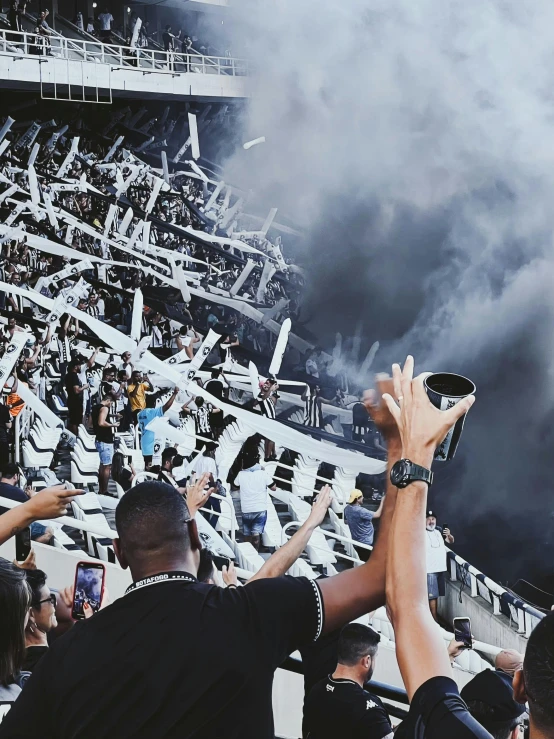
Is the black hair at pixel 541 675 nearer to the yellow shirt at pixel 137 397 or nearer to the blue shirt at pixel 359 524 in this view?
the blue shirt at pixel 359 524

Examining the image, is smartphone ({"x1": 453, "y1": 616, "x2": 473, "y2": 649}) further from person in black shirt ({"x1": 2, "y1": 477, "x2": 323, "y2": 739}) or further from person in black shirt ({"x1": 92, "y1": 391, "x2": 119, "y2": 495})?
person in black shirt ({"x1": 92, "y1": 391, "x2": 119, "y2": 495})

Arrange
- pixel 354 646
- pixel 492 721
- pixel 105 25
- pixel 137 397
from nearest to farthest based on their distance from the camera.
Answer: pixel 492 721, pixel 354 646, pixel 137 397, pixel 105 25

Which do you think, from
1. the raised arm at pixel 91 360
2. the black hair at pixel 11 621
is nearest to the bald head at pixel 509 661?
the black hair at pixel 11 621

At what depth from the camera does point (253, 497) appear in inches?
228

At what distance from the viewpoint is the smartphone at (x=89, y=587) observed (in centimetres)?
177

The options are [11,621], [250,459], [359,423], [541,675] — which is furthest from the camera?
[359,423]

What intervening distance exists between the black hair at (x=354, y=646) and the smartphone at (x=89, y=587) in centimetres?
54

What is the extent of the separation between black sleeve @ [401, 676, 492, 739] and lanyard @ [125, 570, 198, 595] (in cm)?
34

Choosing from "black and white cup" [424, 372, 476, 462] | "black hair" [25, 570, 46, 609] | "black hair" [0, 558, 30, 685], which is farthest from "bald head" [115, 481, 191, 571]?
"black hair" [25, 570, 46, 609]

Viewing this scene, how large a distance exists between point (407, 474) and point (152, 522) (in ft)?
1.16

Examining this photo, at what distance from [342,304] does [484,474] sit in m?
3.81

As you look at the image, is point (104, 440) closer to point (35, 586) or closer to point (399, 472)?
point (35, 586)

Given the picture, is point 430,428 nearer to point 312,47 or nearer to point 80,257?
point 80,257

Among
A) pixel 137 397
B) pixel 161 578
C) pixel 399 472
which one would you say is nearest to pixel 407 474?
pixel 399 472
